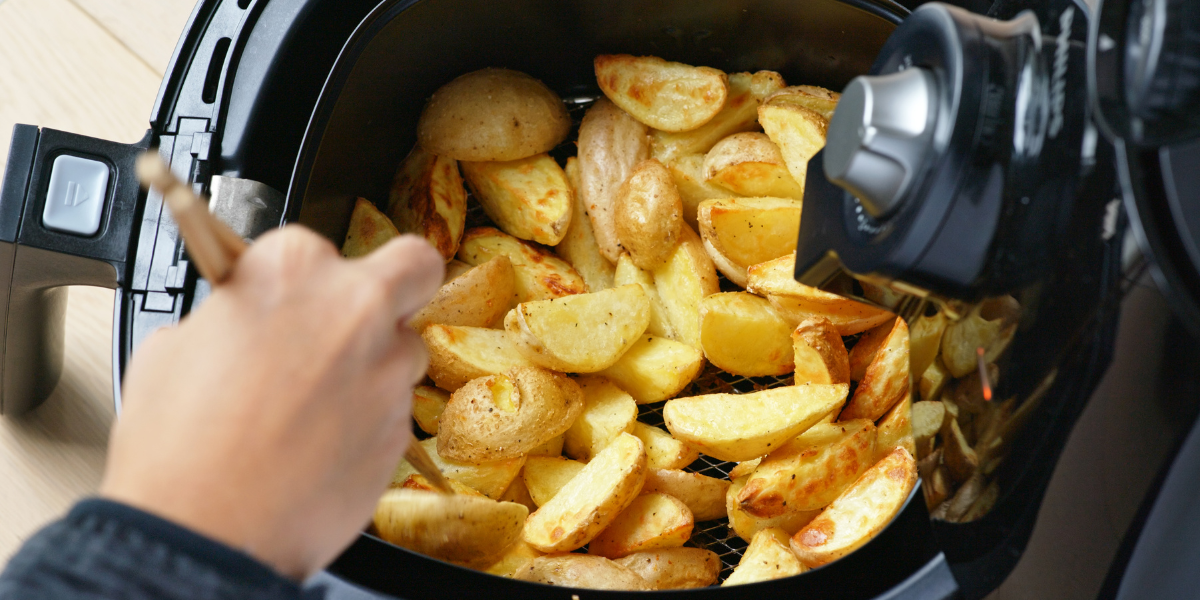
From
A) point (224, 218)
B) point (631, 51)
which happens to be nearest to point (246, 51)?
point (224, 218)

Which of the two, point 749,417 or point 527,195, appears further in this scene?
point 527,195

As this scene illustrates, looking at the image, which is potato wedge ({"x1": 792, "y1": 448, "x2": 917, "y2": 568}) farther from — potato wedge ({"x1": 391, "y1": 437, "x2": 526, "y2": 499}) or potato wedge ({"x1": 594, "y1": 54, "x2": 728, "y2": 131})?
potato wedge ({"x1": 594, "y1": 54, "x2": 728, "y2": 131})

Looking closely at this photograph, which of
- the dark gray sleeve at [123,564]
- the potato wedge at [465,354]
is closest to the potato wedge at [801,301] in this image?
the potato wedge at [465,354]

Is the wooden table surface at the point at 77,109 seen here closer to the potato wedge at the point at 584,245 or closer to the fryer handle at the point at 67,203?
the fryer handle at the point at 67,203

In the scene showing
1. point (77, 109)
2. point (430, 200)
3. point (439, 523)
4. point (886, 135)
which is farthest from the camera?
point (77, 109)

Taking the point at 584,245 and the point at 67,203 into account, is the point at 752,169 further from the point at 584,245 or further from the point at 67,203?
the point at 67,203

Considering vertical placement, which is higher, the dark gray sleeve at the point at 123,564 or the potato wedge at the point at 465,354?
the dark gray sleeve at the point at 123,564

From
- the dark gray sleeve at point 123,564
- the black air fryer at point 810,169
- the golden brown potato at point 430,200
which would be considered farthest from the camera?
the golden brown potato at point 430,200

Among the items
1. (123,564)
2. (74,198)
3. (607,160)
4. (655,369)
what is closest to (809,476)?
(655,369)
